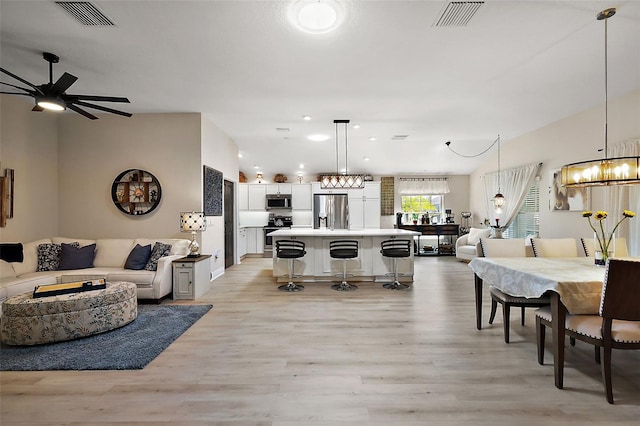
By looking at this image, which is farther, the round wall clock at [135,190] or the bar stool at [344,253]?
the round wall clock at [135,190]

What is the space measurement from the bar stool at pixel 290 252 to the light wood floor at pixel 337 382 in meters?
1.40

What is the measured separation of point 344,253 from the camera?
486 centimetres

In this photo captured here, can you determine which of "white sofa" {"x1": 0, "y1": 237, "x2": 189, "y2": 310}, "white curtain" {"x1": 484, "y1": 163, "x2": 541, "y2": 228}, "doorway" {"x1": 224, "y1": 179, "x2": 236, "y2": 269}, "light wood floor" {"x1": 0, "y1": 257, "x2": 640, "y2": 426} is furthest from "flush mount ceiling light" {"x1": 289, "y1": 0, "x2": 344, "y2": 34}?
"white curtain" {"x1": 484, "y1": 163, "x2": 541, "y2": 228}

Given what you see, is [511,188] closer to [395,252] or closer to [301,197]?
[395,252]

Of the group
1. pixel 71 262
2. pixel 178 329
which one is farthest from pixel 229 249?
pixel 178 329

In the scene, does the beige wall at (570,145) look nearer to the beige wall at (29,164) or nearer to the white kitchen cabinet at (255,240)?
the white kitchen cabinet at (255,240)

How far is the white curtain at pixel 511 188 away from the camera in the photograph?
6133 mm

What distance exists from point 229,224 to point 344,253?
326 cm

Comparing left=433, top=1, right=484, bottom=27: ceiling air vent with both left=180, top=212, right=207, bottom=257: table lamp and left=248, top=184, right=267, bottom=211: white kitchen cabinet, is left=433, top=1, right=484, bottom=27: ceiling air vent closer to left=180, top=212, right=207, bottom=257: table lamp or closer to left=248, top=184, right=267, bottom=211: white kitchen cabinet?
left=180, top=212, right=207, bottom=257: table lamp

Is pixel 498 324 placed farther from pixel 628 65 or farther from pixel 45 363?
pixel 45 363

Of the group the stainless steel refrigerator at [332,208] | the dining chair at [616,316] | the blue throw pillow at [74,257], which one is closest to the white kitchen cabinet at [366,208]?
the stainless steel refrigerator at [332,208]

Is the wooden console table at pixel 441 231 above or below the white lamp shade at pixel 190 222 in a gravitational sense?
below

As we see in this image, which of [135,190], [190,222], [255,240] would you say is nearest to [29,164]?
[135,190]

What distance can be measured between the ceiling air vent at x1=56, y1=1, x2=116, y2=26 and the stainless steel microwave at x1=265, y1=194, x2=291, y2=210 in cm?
644
